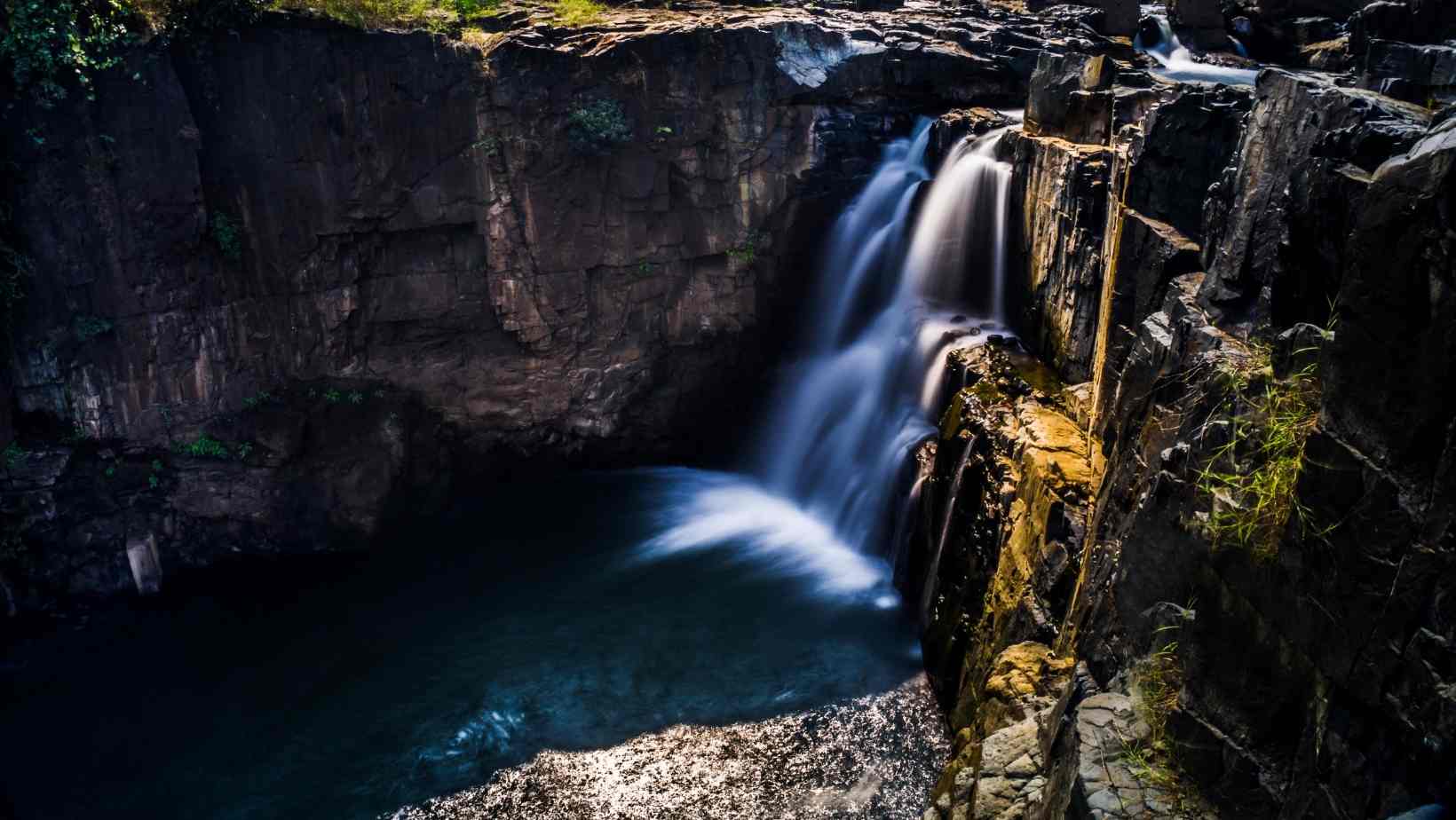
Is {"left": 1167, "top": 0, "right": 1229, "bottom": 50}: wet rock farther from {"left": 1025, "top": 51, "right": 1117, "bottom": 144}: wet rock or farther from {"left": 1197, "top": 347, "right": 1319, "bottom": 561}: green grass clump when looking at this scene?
{"left": 1197, "top": 347, "right": 1319, "bottom": 561}: green grass clump

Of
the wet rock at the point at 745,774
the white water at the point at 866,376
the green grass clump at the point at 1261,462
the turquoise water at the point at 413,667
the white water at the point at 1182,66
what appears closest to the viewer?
the green grass clump at the point at 1261,462

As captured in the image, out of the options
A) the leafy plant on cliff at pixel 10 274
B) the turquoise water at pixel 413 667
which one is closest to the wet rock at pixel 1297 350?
the turquoise water at pixel 413 667

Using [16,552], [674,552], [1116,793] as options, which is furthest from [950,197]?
[16,552]

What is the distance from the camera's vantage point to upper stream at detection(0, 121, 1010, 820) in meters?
10.5

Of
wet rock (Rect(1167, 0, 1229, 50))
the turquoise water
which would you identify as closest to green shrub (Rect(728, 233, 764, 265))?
the turquoise water

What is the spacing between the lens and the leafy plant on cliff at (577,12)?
15352 millimetres

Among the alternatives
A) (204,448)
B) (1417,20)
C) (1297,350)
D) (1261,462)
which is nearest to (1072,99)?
(1417,20)

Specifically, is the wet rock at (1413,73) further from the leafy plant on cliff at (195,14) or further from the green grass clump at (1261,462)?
the leafy plant on cliff at (195,14)

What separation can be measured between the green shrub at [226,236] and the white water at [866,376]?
7.25m

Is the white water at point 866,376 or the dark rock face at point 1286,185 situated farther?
the white water at point 866,376

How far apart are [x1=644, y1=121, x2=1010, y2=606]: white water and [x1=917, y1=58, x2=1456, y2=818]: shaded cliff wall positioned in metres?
3.60

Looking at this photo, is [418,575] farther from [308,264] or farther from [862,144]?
[862,144]

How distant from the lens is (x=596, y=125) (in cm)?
1488

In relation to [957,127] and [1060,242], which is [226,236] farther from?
[1060,242]
